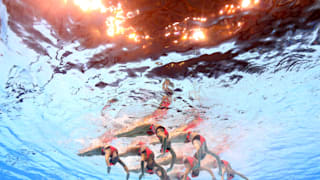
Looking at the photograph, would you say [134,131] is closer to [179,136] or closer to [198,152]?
[179,136]

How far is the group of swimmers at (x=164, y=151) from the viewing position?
23.3 ft

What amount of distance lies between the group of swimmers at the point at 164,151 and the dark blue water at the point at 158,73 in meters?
0.41

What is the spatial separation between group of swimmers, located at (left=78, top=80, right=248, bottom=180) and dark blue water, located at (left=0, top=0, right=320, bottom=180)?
1.36 ft

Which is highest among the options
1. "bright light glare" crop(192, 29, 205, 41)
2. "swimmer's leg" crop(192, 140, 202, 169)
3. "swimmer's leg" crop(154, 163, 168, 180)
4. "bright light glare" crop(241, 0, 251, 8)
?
"bright light glare" crop(241, 0, 251, 8)

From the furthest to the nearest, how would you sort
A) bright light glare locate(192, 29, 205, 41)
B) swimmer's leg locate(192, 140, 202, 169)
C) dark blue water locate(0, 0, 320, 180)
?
swimmer's leg locate(192, 140, 202, 169) < bright light glare locate(192, 29, 205, 41) < dark blue water locate(0, 0, 320, 180)

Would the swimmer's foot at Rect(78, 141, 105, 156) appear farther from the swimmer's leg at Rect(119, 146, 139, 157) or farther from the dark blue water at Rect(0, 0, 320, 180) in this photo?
the swimmer's leg at Rect(119, 146, 139, 157)

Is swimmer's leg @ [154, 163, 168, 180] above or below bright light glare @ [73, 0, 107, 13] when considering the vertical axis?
below

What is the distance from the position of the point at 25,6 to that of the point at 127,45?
235 centimetres

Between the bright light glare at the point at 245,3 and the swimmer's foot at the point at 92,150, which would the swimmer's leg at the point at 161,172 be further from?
the bright light glare at the point at 245,3

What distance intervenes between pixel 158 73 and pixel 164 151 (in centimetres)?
239

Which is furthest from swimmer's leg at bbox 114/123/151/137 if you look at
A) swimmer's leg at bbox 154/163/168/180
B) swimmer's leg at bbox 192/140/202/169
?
swimmer's leg at bbox 192/140/202/169

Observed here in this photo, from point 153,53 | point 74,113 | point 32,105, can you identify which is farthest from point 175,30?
point 32,105

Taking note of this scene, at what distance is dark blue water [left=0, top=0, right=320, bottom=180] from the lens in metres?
4.98

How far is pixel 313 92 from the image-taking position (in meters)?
8.00
